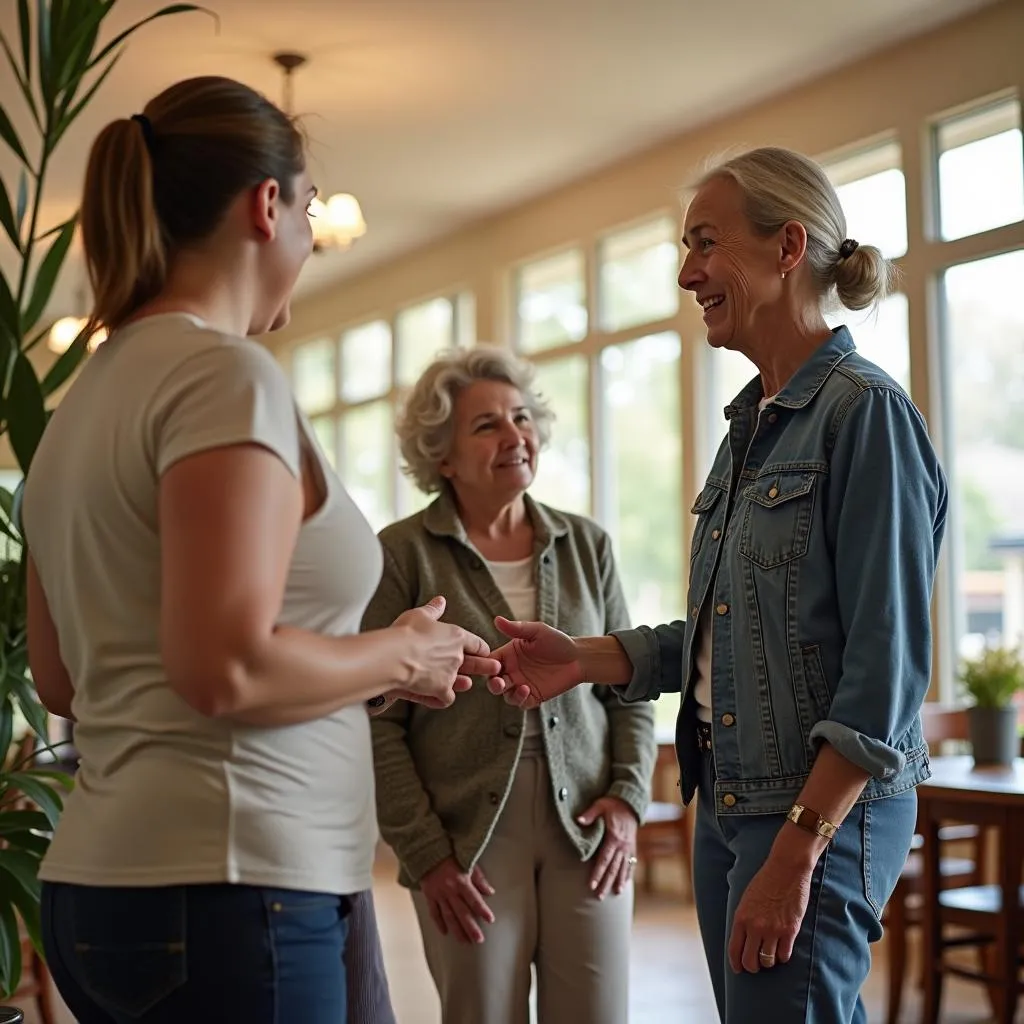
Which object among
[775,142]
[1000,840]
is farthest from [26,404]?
[775,142]

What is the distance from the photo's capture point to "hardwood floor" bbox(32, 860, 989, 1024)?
449cm

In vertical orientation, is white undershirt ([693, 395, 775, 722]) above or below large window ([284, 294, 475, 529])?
below

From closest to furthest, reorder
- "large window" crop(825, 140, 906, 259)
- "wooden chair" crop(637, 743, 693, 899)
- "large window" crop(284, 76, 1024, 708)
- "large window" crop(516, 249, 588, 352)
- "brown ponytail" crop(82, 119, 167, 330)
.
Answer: "brown ponytail" crop(82, 119, 167, 330) < "large window" crop(284, 76, 1024, 708) < "large window" crop(825, 140, 906, 259) < "wooden chair" crop(637, 743, 693, 899) < "large window" crop(516, 249, 588, 352)

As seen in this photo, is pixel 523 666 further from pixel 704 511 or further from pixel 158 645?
pixel 158 645

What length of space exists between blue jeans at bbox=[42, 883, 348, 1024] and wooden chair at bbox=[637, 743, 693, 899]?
5.03 metres

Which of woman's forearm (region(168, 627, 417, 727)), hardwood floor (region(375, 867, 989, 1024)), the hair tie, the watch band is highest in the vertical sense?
the hair tie

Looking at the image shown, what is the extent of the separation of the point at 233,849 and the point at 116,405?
42 cm

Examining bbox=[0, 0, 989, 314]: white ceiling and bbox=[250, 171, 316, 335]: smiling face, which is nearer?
bbox=[250, 171, 316, 335]: smiling face

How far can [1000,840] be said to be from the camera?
389 centimetres

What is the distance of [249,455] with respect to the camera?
118 centimetres

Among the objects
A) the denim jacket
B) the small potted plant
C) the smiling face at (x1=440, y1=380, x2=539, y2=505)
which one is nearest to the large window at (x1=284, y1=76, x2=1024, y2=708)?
the small potted plant

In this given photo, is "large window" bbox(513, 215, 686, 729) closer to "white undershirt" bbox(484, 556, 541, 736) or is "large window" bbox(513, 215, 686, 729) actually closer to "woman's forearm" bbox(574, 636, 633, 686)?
"white undershirt" bbox(484, 556, 541, 736)

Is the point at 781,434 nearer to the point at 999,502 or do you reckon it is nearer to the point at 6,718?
the point at 6,718

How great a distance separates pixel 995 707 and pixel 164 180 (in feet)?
11.9
